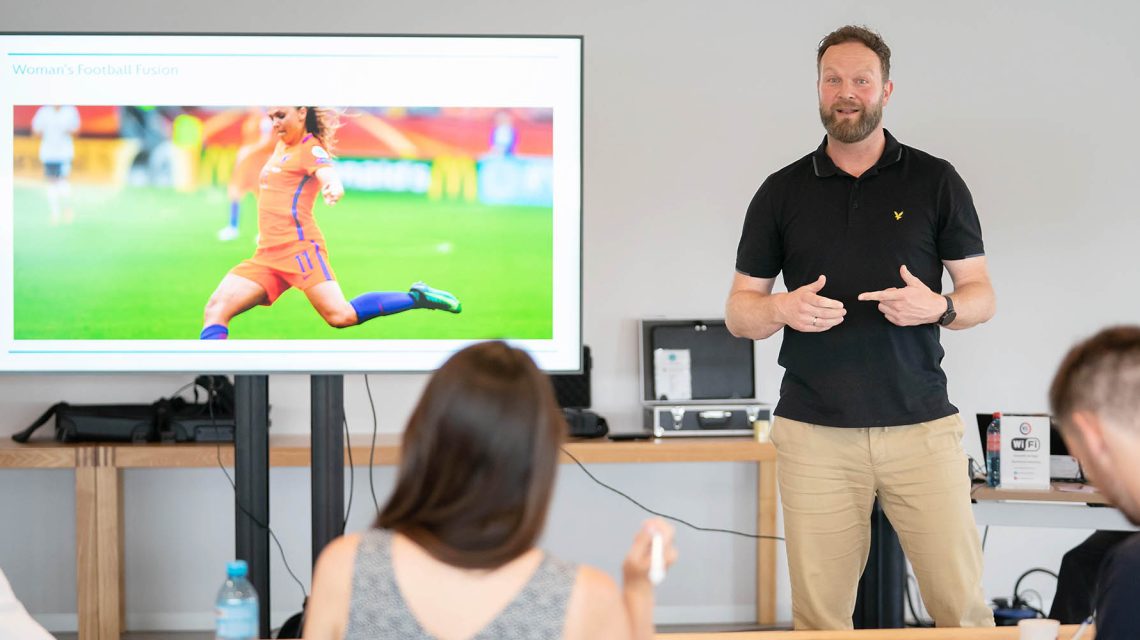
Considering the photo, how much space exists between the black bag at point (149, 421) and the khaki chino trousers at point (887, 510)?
7.72ft

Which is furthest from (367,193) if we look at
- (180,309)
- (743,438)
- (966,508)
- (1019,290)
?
(1019,290)

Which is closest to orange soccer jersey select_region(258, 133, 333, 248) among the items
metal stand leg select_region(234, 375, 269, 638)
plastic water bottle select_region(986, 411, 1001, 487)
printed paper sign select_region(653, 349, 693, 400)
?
metal stand leg select_region(234, 375, 269, 638)

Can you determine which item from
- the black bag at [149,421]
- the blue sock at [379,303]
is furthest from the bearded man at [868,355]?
the black bag at [149,421]

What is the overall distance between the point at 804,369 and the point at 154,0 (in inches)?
123

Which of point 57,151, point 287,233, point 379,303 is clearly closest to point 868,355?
point 379,303

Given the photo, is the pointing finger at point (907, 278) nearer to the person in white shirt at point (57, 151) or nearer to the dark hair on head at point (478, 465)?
the dark hair on head at point (478, 465)

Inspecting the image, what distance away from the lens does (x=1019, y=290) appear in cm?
472

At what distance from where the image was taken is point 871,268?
269cm

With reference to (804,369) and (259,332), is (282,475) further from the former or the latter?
(804,369)

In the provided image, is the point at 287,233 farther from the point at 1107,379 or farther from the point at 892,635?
the point at 1107,379

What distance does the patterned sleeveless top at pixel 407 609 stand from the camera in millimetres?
1314

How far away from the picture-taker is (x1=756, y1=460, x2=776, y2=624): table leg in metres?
4.53

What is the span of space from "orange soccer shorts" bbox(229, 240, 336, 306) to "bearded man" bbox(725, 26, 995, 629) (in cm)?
109

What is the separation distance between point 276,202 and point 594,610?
1.91m
